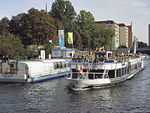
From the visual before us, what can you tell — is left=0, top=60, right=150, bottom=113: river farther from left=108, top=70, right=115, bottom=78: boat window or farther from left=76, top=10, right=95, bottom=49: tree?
left=76, top=10, right=95, bottom=49: tree

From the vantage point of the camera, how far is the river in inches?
902

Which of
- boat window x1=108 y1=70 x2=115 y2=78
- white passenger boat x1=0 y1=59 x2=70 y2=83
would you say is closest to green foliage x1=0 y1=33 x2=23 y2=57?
white passenger boat x1=0 y1=59 x2=70 y2=83

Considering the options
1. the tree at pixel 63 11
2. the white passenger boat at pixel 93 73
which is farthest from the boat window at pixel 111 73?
the tree at pixel 63 11

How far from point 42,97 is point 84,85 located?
5.83 meters

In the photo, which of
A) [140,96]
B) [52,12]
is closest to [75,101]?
[140,96]

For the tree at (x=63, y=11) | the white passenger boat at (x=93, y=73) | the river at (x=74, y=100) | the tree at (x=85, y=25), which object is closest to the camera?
the river at (x=74, y=100)

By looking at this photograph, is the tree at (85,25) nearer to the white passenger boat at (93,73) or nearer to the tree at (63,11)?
the tree at (63,11)

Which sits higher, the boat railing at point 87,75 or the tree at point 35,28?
the tree at point 35,28

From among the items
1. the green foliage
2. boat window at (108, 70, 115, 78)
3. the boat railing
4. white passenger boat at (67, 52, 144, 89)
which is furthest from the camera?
the green foliage

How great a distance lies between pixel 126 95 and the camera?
2916cm

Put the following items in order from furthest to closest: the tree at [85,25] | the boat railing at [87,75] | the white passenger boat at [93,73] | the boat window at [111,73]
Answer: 1. the tree at [85,25]
2. the boat window at [111,73]
3. the boat railing at [87,75]
4. the white passenger boat at [93,73]

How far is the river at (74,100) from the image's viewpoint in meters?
22.9

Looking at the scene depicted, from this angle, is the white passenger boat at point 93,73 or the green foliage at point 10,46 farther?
the green foliage at point 10,46

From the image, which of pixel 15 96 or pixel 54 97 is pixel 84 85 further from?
pixel 15 96
